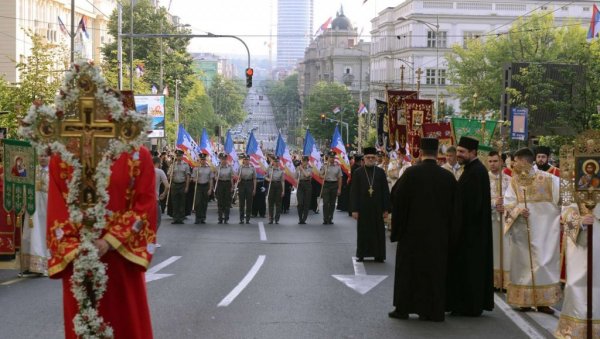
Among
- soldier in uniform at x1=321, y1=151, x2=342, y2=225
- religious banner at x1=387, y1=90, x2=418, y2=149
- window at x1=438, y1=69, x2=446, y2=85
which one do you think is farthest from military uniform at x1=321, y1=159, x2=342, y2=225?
window at x1=438, y1=69, x2=446, y2=85

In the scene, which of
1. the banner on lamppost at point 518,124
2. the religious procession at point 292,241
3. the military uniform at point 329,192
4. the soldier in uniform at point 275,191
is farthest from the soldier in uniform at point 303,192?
the banner on lamppost at point 518,124

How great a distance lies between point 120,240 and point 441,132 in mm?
13199

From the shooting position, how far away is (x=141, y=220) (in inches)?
300

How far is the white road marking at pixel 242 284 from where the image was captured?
13141mm

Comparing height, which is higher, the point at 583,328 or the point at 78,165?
the point at 78,165

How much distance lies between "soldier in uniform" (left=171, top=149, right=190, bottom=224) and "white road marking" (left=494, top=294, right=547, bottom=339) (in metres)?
15.5

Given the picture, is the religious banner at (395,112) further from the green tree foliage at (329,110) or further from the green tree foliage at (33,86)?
the green tree foliage at (329,110)

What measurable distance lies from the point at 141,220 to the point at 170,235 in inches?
679

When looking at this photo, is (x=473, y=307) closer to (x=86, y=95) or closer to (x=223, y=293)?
(x=223, y=293)

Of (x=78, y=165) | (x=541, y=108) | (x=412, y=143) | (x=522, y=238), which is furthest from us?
(x=541, y=108)

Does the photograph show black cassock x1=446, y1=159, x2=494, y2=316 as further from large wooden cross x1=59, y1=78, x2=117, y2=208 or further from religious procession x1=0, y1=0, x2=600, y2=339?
large wooden cross x1=59, y1=78, x2=117, y2=208

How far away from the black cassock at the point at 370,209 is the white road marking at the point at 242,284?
1740mm

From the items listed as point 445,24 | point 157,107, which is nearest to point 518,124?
point 157,107

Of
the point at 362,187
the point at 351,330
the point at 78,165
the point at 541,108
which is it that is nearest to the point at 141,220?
the point at 78,165
